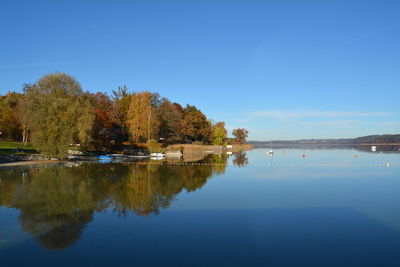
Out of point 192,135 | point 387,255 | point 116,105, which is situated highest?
point 116,105

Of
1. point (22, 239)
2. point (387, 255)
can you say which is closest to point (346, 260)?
point (387, 255)

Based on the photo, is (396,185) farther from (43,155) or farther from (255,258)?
(43,155)

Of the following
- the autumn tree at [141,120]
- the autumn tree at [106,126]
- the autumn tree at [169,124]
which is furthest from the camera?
the autumn tree at [169,124]

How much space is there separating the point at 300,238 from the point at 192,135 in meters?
82.4

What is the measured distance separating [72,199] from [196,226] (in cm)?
809

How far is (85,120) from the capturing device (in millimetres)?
43594

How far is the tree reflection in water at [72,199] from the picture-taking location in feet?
37.4

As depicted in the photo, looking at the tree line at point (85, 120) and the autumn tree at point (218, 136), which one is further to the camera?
the autumn tree at point (218, 136)

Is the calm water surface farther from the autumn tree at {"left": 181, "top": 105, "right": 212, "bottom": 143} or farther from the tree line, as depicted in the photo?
the autumn tree at {"left": 181, "top": 105, "right": 212, "bottom": 143}

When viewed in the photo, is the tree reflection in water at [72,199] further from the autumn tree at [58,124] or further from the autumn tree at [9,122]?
the autumn tree at [9,122]

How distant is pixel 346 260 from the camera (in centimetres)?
859

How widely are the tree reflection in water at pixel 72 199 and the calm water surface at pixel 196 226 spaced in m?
0.05

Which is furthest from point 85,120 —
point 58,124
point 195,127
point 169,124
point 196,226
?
point 195,127

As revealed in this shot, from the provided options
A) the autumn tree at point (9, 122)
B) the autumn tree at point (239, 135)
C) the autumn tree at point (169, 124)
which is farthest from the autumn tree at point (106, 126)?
the autumn tree at point (239, 135)
